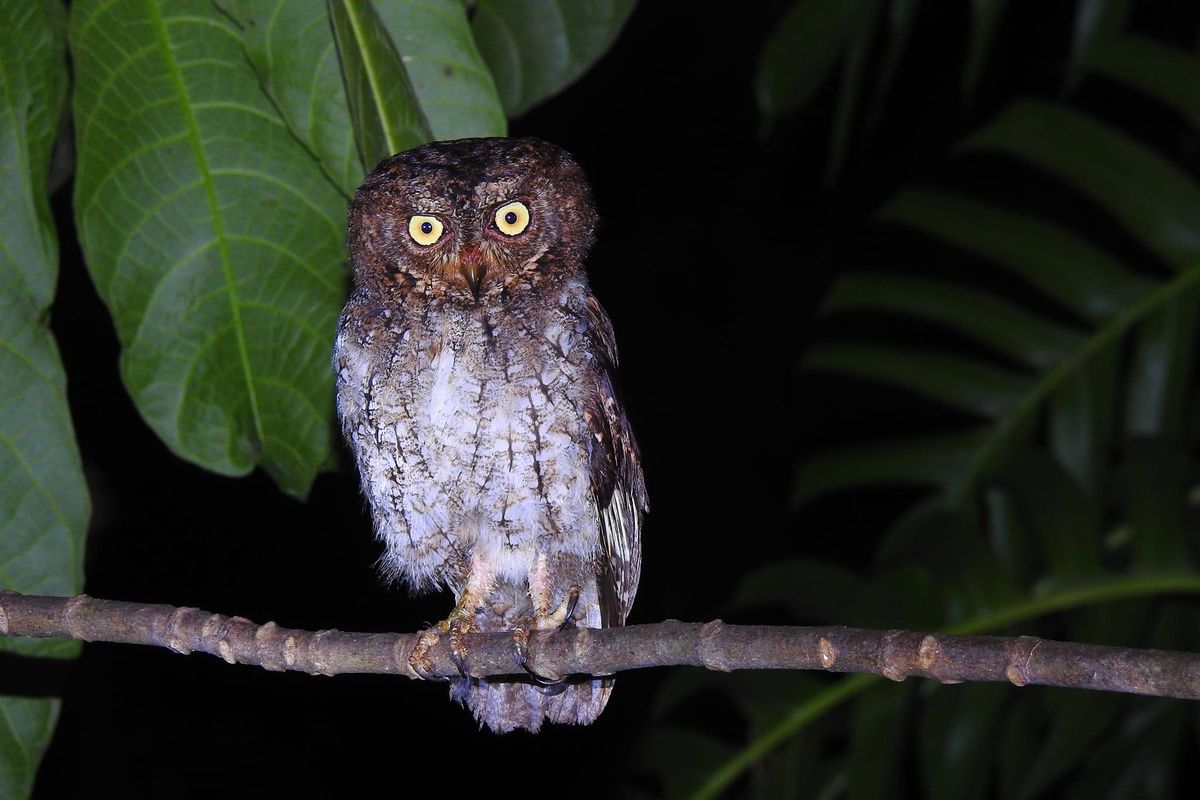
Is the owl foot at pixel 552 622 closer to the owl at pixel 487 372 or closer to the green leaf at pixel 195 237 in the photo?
the owl at pixel 487 372

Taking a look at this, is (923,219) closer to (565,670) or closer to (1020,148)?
(1020,148)

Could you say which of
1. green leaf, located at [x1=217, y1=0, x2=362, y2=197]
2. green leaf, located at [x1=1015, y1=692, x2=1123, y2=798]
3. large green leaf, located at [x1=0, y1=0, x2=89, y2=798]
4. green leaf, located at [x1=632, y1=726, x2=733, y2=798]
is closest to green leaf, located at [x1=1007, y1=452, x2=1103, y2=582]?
green leaf, located at [x1=1015, y1=692, x2=1123, y2=798]

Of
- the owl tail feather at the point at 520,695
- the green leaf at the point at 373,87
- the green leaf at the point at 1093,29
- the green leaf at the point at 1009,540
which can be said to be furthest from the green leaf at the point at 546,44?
the green leaf at the point at 1093,29

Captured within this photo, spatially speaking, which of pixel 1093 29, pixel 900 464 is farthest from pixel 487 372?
pixel 1093 29

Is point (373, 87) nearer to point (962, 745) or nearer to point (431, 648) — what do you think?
point (431, 648)

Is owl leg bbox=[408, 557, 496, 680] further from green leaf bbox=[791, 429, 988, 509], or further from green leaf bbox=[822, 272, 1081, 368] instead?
green leaf bbox=[822, 272, 1081, 368]

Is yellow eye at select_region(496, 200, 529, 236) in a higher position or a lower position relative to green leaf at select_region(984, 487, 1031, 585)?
lower

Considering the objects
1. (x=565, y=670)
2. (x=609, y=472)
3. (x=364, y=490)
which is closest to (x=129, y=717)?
(x=364, y=490)
